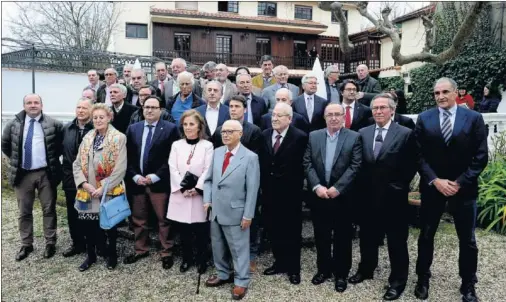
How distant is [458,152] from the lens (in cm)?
407

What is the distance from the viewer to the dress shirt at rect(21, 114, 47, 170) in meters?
5.44

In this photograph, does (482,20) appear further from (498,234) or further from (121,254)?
(121,254)

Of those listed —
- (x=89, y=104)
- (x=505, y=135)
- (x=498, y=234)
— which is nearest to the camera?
(x=89, y=104)

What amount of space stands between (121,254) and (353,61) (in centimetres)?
2910

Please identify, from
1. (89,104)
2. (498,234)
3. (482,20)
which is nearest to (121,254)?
(89,104)

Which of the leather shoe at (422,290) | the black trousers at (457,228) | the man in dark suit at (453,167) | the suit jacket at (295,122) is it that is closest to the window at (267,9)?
the suit jacket at (295,122)

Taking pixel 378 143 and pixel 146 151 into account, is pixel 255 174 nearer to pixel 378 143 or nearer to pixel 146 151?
pixel 378 143

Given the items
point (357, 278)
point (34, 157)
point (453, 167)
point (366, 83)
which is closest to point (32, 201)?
point (34, 157)

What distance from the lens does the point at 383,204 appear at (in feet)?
14.3

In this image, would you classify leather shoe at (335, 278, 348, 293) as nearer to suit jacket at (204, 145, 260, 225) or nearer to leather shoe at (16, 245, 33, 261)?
suit jacket at (204, 145, 260, 225)

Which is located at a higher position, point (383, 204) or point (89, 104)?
point (89, 104)

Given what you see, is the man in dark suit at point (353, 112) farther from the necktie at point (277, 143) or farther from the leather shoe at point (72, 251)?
the leather shoe at point (72, 251)

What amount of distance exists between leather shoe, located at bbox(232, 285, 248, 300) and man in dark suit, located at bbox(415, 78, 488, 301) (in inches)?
73.3

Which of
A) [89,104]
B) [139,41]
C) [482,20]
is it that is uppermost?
[139,41]
